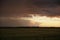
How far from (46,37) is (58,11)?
0.29 metres

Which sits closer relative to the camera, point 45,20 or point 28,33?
point 28,33

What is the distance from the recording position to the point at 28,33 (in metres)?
0.90

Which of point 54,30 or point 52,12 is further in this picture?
point 52,12

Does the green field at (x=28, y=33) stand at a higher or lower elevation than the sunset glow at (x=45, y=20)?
lower

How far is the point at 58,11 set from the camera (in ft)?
3.55

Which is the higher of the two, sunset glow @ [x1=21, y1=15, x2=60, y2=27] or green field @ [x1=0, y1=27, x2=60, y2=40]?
sunset glow @ [x1=21, y1=15, x2=60, y2=27]

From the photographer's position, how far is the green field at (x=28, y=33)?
89cm

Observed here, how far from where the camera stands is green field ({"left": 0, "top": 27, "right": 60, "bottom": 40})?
894 mm

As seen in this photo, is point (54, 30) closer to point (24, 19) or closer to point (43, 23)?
point (43, 23)

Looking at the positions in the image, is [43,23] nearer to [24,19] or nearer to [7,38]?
[24,19]

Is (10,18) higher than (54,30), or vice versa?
(10,18)

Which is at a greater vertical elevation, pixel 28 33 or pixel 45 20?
pixel 45 20

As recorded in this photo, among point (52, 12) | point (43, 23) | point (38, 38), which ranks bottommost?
point (38, 38)

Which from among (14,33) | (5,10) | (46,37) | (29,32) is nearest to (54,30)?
(46,37)
